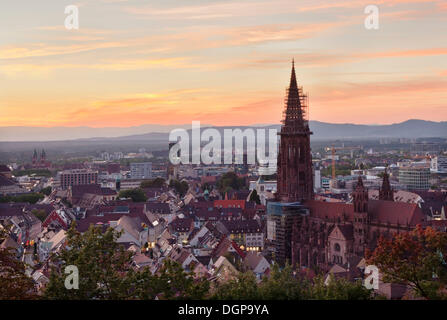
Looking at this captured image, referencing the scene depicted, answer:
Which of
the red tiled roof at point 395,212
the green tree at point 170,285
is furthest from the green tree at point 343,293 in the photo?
the red tiled roof at point 395,212

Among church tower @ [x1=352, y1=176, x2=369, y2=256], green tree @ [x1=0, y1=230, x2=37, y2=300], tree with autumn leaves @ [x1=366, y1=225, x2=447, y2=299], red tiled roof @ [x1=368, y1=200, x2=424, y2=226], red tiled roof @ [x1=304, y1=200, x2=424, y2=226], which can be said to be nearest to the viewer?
green tree @ [x1=0, y1=230, x2=37, y2=300]

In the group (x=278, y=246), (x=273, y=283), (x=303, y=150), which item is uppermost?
(x=303, y=150)

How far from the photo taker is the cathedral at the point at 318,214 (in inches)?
2923

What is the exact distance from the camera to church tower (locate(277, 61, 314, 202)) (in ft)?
293

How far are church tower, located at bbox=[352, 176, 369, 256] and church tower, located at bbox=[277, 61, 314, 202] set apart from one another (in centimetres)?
1354

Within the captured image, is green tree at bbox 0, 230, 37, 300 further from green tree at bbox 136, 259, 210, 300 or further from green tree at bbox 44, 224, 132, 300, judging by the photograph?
green tree at bbox 136, 259, 210, 300

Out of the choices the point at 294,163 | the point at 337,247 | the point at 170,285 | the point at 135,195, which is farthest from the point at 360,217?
the point at 135,195

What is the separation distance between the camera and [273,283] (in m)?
32.4

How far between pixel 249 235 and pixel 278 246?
10.8 m

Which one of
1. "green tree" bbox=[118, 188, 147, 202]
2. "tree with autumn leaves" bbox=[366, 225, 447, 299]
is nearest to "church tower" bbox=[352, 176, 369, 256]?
"tree with autumn leaves" bbox=[366, 225, 447, 299]

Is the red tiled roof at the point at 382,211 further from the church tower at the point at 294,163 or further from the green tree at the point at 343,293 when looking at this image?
the green tree at the point at 343,293
